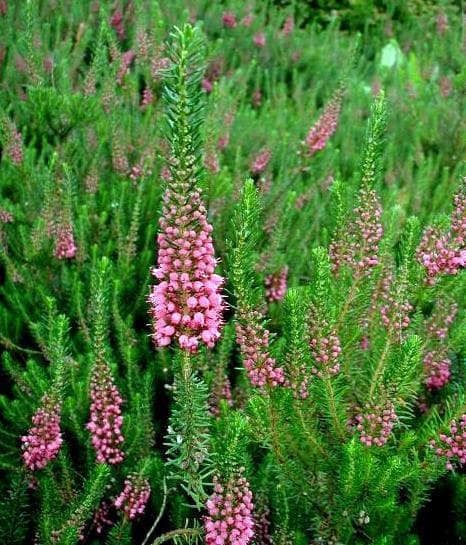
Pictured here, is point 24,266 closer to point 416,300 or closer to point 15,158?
point 15,158

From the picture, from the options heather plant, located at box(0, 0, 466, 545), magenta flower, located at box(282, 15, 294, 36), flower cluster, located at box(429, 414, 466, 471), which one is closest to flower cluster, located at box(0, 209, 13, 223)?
heather plant, located at box(0, 0, 466, 545)

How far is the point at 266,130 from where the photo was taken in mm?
3793

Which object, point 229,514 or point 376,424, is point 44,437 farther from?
point 376,424

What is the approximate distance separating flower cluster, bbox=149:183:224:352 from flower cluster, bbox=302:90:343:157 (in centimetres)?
194

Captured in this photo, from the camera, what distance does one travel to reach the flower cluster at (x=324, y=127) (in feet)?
9.29

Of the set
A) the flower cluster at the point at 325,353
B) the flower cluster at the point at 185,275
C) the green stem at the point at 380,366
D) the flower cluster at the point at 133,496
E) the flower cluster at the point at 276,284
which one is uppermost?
the flower cluster at the point at 185,275

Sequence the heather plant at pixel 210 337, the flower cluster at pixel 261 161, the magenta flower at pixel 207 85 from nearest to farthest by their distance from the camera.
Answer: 1. the heather plant at pixel 210 337
2. the flower cluster at pixel 261 161
3. the magenta flower at pixel 207 85

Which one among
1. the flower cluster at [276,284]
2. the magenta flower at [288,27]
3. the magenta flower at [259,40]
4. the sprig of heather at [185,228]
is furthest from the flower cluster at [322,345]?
the magenta flower at [288,27]

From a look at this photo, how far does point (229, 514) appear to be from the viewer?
126 cm

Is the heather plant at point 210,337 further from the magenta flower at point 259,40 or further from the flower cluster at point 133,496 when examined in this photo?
the magenta flower at point 259,40

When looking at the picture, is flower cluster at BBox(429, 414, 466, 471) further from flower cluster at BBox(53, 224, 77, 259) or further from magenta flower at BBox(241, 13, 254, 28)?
magenta flower at BBox(241, 13, 254, 28)

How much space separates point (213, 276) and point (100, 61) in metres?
2.25

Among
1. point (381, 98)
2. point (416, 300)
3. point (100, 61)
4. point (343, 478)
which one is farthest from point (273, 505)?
point (100, 61)

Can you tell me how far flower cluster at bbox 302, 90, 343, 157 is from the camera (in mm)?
2830
